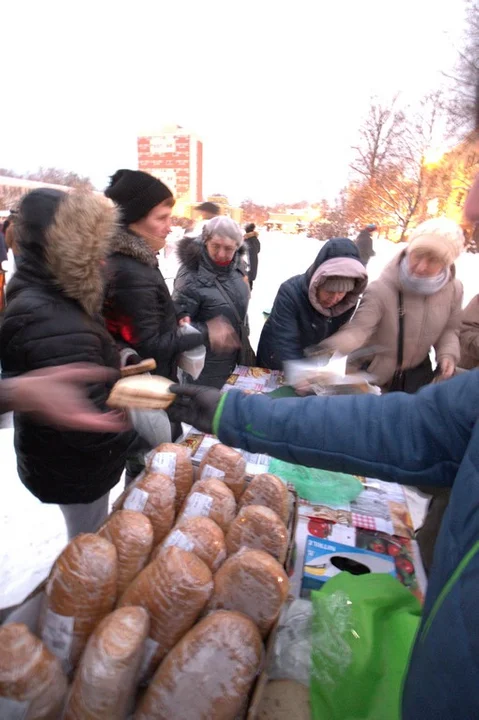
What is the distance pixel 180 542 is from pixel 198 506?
0.57 feet

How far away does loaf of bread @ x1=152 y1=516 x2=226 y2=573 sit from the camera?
3.37ft

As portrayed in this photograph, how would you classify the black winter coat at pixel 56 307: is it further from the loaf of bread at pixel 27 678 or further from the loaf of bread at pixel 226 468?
the loaf of bread at pixel 27 678

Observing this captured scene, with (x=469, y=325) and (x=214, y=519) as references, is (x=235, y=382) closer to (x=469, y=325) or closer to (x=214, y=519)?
(x=214, y=519)

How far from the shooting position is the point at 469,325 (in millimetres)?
2385

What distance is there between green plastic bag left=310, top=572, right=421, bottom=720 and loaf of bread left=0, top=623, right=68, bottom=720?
1.82ft

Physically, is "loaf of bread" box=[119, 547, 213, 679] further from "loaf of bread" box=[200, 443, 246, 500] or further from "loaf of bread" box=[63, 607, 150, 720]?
"loaf of bread" box=[200, 443, 246, 500]

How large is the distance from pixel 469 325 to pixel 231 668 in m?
2.32

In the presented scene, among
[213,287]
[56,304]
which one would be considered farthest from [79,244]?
[213,287]

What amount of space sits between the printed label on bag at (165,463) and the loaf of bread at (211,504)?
0.39 ft

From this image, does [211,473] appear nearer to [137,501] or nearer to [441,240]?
[137,501]

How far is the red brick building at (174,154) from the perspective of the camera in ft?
117

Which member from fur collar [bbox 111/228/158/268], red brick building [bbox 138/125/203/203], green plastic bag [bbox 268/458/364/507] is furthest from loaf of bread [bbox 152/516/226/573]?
red brick building [bbox 138/125/203/203]

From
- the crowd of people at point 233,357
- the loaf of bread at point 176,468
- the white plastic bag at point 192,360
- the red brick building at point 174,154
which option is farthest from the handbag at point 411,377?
the red brick building at point 174,154

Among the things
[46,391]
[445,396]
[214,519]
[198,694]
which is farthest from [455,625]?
[46,391]
